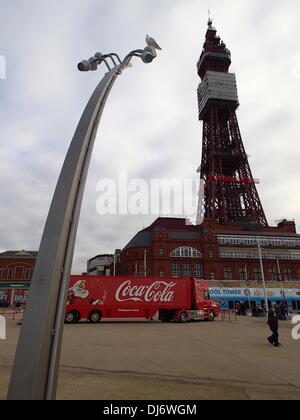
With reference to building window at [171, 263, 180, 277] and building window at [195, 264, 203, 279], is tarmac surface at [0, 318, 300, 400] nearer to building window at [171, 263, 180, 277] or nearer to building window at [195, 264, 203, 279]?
building window at [171, 263, 180, 277]

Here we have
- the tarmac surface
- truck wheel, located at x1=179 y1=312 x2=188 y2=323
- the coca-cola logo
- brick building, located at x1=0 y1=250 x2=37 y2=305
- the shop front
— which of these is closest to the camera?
the tarmac surface

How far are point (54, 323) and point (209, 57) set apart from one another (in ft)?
383

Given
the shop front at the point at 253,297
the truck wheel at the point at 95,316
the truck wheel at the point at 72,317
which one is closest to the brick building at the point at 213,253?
the shop front at the point at 253,297

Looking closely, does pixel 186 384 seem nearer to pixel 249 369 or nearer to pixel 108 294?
pixel 249 369

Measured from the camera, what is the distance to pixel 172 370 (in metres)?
8.50

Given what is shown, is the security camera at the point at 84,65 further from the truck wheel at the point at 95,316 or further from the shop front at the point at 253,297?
→ the shop front at the point at 253,297

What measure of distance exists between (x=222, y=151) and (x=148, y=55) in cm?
9115

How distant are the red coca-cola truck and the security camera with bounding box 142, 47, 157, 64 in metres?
20.7

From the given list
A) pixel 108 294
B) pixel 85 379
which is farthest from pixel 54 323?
pixel 108 294

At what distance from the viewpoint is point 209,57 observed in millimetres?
105125

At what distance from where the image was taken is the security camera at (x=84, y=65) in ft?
21.0

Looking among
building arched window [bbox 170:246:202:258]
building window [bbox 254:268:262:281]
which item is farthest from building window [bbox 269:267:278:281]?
building arched window [bbox 170:246:202:258]

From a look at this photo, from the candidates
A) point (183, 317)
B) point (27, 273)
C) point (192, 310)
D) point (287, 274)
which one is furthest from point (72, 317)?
point (287, 274)

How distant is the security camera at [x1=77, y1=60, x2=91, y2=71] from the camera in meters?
6.39
